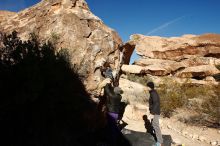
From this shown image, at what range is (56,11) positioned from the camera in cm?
780

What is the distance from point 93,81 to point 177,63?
17.4 meters

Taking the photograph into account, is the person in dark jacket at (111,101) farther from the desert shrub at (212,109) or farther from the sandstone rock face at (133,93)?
the desert shrub at (212,109)

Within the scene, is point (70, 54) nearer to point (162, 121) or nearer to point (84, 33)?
point (84, 33)

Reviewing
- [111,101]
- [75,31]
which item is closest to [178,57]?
[75,31]

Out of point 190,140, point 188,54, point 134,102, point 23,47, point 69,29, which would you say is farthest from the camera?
point 188,54

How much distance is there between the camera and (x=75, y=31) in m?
7.29

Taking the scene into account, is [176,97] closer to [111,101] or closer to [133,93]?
[133,93]

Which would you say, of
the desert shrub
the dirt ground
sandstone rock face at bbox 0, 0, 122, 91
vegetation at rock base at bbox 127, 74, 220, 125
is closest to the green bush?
vegetation at rock base at bbox 127, 74, 220, 125

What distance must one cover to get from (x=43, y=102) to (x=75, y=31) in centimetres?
273

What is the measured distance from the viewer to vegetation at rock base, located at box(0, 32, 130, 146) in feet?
15.7

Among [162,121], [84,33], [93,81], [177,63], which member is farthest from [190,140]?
[177,63]

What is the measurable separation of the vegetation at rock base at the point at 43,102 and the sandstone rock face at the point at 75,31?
640 mm

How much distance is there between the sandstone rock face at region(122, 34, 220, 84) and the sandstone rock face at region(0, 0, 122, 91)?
12712mm

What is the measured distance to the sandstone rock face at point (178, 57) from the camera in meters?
21.4
